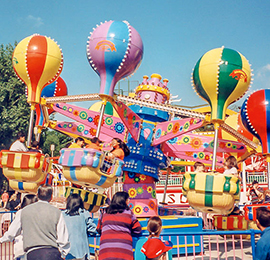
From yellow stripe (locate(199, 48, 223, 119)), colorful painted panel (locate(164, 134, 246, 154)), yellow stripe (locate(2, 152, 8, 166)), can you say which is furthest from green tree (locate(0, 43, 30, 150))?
yellow stripe (locate(199, 48, 223, 119))

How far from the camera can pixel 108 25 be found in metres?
6.47

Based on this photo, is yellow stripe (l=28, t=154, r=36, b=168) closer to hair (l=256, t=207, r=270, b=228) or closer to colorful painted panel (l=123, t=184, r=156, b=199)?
colorful painted panel (l=123, t=184, r=156, b=199)

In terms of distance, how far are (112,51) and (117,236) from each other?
3.33 meters

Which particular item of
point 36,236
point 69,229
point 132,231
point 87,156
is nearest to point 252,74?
point 87,156

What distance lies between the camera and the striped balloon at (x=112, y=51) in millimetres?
6324

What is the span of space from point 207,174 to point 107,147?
350 cm

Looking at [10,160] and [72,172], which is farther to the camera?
[10,160]

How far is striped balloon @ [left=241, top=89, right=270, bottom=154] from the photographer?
706cm

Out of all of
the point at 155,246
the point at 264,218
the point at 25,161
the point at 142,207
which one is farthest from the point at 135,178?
the point at 264,218

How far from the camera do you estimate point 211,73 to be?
6160mm

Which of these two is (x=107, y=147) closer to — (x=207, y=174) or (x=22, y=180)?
(x=22, y=180)

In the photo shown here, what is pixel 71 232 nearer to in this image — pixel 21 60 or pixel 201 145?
pixel 21 60

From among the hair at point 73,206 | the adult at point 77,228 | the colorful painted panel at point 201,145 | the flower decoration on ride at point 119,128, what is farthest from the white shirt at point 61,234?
the colorful painted panel at point 201,145

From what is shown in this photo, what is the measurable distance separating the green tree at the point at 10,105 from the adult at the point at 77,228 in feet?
55.7
